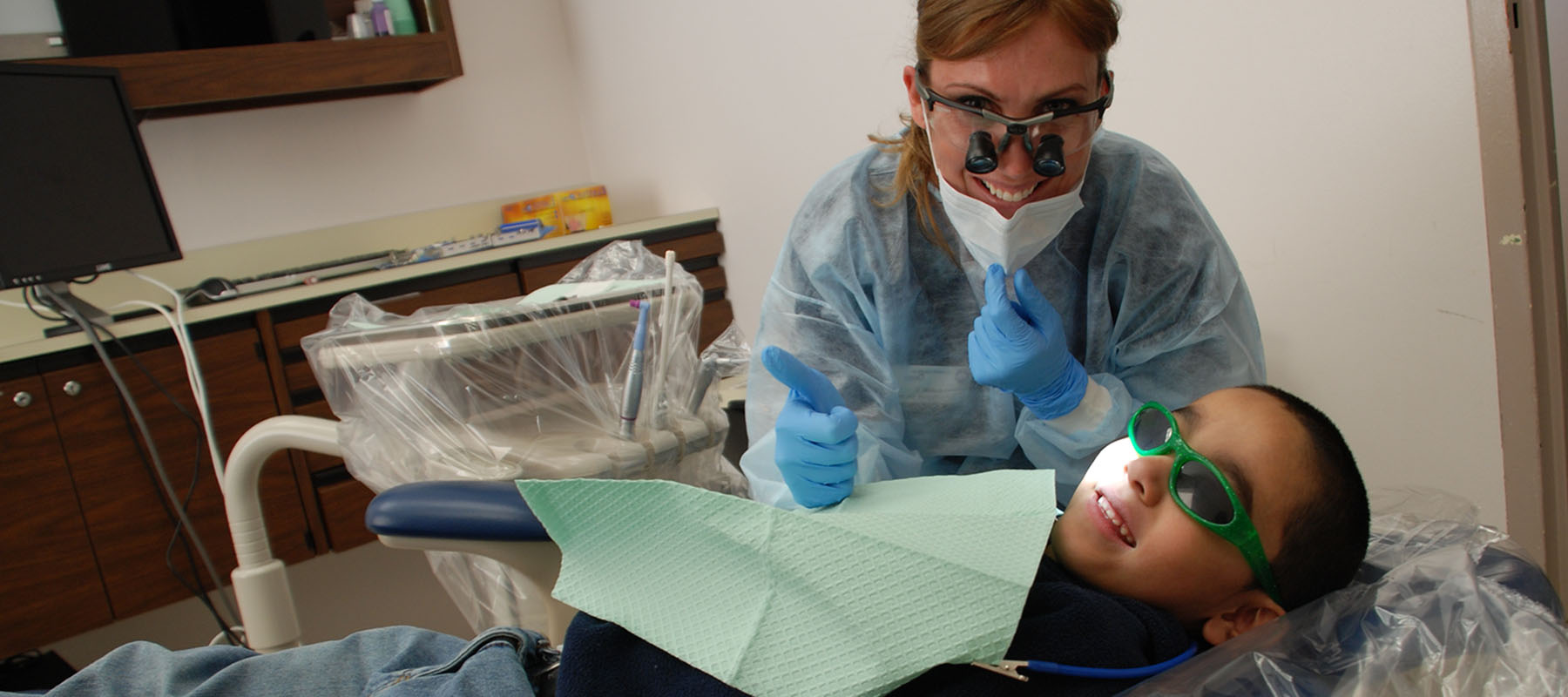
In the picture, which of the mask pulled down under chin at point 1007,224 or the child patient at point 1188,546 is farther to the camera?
the mask pulled down under chin at point 1007,224

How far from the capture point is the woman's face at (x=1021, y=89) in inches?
42.8

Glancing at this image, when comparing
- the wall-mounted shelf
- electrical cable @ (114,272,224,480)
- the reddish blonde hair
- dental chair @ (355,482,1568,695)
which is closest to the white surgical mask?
the reddish blonde hair

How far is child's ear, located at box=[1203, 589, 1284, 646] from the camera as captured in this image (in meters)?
0.92

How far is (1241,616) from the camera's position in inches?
37.1

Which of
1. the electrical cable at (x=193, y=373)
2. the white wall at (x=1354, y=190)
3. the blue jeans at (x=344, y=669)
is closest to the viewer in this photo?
the blue jeans at (x=344, y=669)

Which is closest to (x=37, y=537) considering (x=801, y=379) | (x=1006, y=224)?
(x=801, y=379)

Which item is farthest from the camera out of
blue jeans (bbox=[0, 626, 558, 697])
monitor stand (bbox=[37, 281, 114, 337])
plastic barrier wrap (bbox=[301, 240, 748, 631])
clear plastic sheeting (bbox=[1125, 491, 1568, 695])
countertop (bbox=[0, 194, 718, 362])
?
countertop (bbox=[0, 194, 718, 362])

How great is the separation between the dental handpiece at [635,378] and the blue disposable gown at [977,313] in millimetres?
159

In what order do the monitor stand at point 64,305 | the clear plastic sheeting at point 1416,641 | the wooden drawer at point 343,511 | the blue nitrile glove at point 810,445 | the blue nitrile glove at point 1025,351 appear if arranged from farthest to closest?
the wooden drawer at point 343,511 → the monitor stand at point 64,305 → the blue nitrile glove at point 1025,351 → the blue nitrile glove at point 810,445 → the clear plastic sheeting at point 1416,641

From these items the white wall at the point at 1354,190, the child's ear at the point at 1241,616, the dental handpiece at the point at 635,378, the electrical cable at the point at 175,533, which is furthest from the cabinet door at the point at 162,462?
the child's ear at the point at 1241,616

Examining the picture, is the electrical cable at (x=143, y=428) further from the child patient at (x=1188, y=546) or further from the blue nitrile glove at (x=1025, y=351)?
the blue nitrile glove at (x=1025, y=351)

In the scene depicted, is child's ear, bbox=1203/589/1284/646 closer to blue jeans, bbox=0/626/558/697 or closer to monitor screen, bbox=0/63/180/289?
blue jeans, bbox=0/626/558/697

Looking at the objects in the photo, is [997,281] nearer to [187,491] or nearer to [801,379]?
[801,379]

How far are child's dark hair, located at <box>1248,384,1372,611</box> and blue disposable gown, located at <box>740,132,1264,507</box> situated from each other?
319mm
